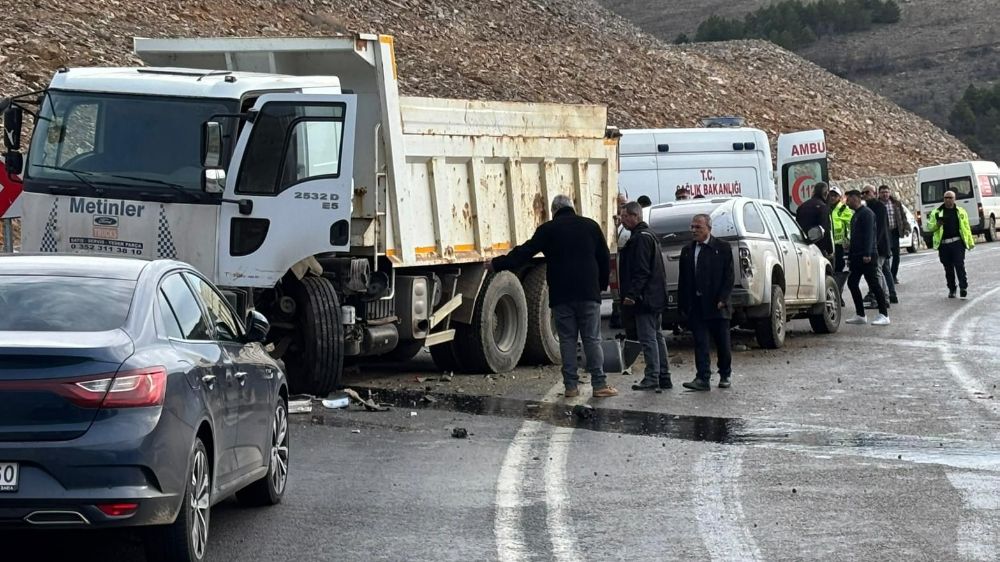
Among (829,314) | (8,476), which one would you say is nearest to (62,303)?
(8,476)

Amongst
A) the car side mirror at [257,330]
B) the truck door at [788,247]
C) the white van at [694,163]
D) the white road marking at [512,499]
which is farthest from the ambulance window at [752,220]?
the car side mirror at [257,330]

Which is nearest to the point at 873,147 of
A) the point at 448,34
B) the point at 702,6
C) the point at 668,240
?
the point at 448,34

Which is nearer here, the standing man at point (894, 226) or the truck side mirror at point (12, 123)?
the truck side mirror at point (12, 123)

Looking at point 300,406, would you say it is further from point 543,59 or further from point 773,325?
point 543,59

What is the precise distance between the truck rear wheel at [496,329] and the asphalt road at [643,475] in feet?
1.09

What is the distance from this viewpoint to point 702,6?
5955 inches

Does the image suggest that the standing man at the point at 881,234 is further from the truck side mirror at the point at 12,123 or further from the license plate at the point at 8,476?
the license plate at the point at 8,476

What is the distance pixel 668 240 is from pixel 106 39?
22.2 m

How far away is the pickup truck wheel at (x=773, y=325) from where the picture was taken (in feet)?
62.6

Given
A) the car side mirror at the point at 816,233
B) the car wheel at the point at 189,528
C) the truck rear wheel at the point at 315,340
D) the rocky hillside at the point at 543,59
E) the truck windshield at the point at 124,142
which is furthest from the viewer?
the rocky hillside at the point at 543,59

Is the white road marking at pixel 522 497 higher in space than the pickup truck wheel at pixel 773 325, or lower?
lower

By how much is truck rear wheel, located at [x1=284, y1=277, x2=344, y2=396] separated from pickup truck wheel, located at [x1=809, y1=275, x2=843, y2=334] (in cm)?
895

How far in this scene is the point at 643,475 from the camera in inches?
399

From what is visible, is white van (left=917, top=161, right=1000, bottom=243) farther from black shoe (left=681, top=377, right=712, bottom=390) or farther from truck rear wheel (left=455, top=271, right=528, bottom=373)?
black shoe (left=681, top=377, right=712, bottom=390)
